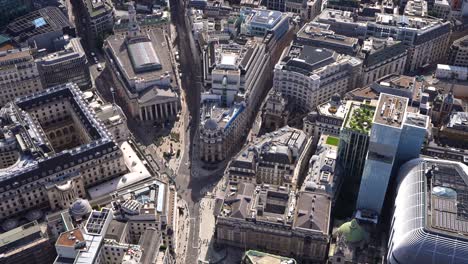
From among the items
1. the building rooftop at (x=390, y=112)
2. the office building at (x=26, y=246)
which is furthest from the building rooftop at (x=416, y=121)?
the office building at (x=26, y=246)

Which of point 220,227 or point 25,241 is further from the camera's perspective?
point 220,227

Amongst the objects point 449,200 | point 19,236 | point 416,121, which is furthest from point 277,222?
point 19,236

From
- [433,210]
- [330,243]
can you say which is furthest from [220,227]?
[433,210]

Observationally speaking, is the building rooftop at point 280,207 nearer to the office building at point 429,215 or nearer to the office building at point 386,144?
the office building at point 386,144

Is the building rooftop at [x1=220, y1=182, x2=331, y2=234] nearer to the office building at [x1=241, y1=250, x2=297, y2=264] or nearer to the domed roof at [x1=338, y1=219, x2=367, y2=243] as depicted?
the domed roof at [x1=338, y1=219, x2=367, y2=243]

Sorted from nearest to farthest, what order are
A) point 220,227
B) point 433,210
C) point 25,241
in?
point 433,210
point 25,241
point 220,227

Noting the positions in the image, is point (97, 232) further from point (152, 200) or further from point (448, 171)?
point (448, 171)
